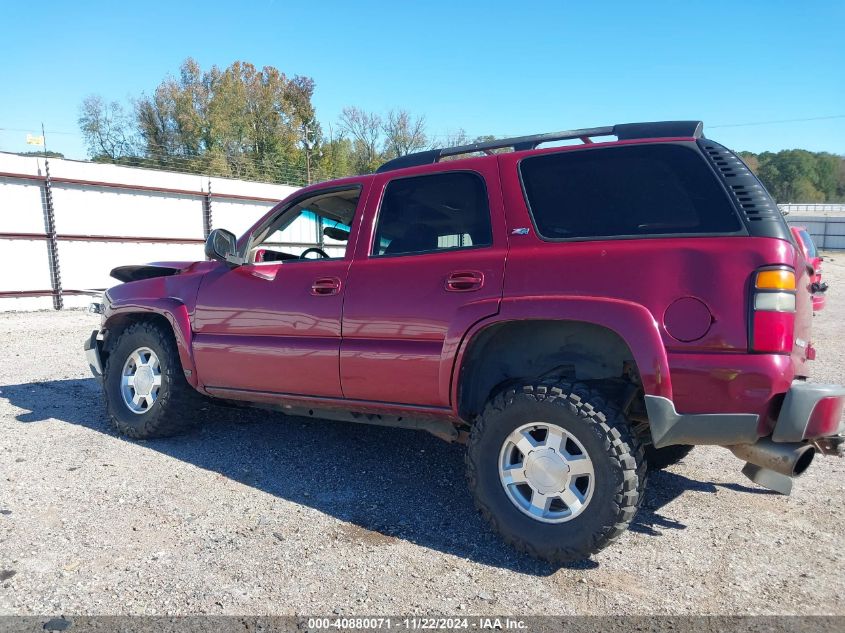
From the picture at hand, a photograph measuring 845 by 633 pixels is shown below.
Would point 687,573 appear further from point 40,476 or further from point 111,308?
point 111,308

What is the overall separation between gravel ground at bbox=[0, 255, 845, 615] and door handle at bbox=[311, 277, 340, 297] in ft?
4.03

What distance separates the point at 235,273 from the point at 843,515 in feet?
13.3

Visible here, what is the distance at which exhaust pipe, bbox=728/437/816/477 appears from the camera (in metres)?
2.62

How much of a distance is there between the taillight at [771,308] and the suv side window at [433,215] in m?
1.32

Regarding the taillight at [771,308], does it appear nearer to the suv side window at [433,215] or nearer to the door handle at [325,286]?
the suv side window at [433,215]

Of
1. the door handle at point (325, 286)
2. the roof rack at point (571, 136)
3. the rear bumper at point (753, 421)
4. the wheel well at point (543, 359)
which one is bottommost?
the rear bumper at point (753, 421)

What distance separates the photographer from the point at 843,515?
135 inches

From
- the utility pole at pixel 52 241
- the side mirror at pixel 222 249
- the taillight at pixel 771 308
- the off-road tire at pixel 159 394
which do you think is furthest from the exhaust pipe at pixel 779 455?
the utility pole at pixel 52 241

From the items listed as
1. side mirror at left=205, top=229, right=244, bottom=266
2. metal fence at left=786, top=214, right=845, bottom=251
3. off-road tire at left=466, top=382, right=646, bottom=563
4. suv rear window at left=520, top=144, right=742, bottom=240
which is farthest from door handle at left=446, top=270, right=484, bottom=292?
metal fence at left=786, top=214, right=845, bottom=251

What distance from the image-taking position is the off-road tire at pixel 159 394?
176 inches

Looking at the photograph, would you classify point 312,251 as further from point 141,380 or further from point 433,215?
point 141,380

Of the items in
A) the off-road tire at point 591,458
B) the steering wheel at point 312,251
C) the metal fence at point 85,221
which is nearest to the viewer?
the off-road tire at point 591,458

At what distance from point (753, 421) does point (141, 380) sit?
13.6 ft

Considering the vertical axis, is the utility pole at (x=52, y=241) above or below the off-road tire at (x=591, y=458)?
above
